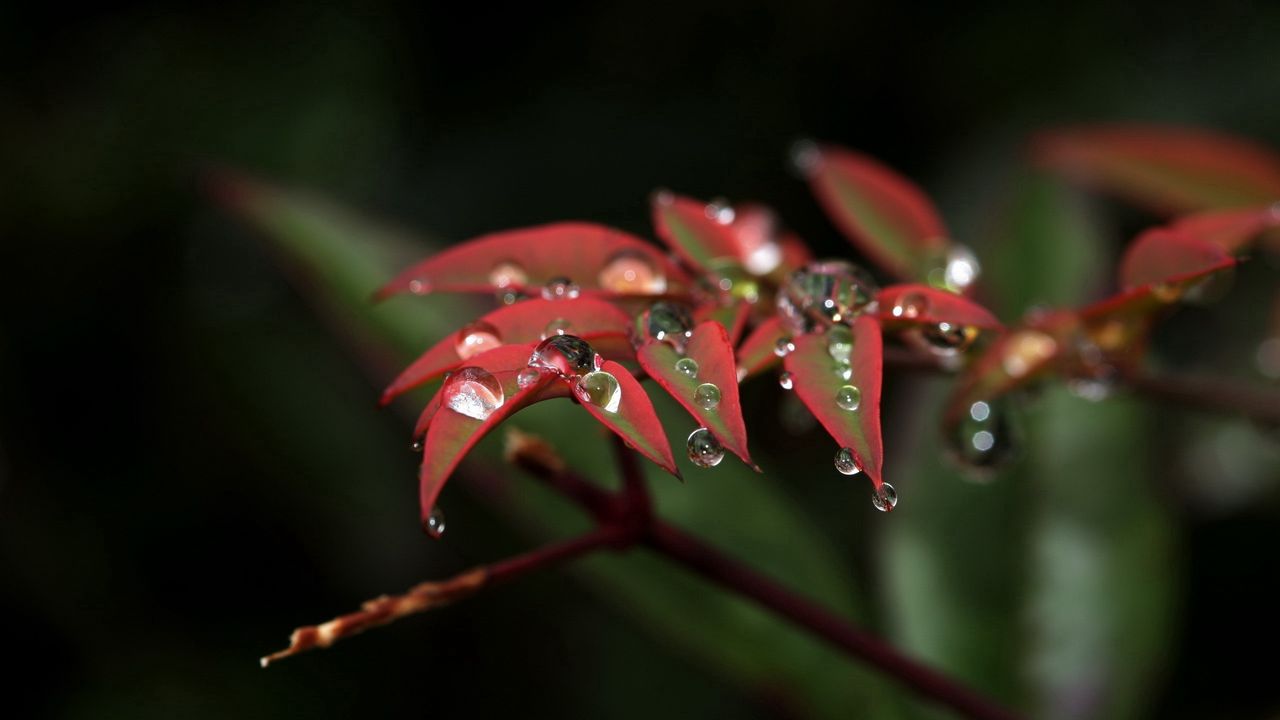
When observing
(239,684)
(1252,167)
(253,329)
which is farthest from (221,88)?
(1252,167)

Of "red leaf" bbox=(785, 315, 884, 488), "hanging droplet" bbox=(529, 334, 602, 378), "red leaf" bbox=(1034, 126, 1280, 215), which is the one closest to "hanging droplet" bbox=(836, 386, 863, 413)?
"red leaf" bbox=(785, 315, 884, 488)

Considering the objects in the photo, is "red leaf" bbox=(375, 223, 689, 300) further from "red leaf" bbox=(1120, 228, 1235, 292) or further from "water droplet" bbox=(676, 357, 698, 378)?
"red leaf" bbox=(1120, 228, 1235, 292)

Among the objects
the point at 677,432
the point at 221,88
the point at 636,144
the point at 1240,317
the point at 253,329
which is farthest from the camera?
the point at 636,144

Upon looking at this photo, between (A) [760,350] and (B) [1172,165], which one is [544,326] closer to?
(A) [760,350]

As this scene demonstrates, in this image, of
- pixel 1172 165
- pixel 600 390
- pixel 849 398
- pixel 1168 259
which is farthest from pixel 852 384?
pixel 1172 165

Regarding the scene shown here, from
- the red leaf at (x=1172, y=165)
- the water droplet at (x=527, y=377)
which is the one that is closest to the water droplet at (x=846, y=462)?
the water droplet at (x=527, y=377)

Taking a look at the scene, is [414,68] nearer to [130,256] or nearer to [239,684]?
[130,256]
